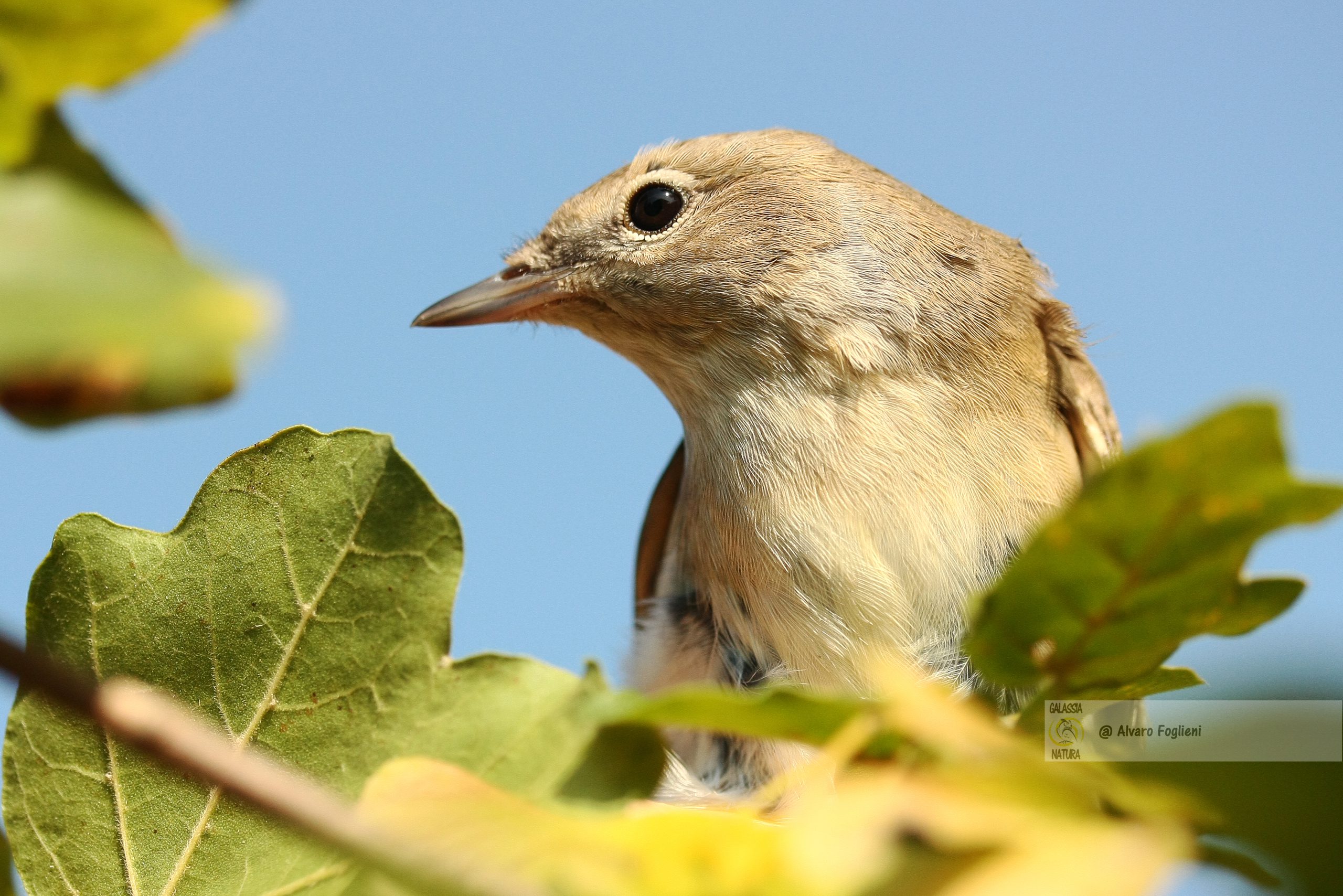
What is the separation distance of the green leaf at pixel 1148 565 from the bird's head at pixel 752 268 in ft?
8.41

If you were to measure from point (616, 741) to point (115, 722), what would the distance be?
437 mm

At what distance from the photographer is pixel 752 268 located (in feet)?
12.5

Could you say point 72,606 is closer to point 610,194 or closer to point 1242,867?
point 1242,867

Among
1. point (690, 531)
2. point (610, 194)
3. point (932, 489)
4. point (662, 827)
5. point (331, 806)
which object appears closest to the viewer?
point (331, 806)

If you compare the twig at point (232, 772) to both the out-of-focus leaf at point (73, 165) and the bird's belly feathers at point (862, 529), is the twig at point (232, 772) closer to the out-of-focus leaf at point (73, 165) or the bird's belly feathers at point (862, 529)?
the out-of-focus leaf at point (73, 165)

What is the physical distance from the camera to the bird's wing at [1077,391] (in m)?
3.85

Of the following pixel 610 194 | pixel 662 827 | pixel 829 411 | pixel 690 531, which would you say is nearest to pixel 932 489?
pixel 829 411

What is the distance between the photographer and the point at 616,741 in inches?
34.3

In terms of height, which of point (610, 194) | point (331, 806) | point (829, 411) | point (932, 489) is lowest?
point (331, 806)

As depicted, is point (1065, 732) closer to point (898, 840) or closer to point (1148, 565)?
point (1148, 565)

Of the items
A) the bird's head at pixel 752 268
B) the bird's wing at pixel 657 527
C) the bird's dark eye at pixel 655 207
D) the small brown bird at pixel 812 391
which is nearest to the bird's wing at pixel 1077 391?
the small brown bird at pixel 812 391

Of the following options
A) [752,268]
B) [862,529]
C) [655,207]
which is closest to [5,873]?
[862,529]

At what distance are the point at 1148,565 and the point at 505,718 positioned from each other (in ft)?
1.92

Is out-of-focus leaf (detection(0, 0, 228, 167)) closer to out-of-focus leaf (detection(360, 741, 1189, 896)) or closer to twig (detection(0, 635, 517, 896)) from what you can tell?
twig (detection(0, 635, 517, 896))
